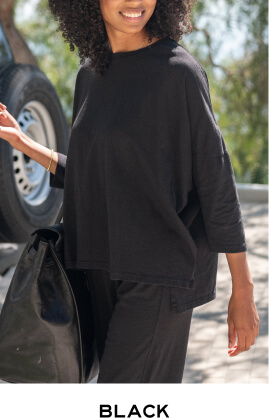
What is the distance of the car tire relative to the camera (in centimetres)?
441

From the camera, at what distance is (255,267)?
5.71 m

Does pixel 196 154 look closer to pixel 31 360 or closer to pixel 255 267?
pixel 31 360

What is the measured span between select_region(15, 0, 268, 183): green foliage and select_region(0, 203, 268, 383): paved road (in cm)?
332

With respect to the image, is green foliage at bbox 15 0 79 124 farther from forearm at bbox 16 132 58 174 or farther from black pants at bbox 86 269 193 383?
black pants at bbox 86 269 193 383

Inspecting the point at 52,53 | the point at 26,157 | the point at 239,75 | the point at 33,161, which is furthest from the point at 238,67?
the point at 26,157

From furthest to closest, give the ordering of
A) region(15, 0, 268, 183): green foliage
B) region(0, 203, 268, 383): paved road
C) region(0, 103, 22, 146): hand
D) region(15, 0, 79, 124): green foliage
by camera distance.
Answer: region(15, 0, 79, 124): green foliage → region(15, 0, 268, 183): green foliage → region(0, 203, 268, 383): paved road → region(0, 103, 22, 146): hand

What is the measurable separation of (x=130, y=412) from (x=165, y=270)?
48 centimetres

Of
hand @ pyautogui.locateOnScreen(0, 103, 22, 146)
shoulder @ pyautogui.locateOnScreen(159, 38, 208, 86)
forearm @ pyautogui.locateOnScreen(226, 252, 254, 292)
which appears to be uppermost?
shoulder @ pyautogui.locateOnScreen(159, 38, 208, 86)

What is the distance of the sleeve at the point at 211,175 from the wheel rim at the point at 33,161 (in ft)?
7.73

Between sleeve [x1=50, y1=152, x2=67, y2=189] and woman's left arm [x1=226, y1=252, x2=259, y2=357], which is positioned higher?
sleeve [x1=50, y1=152, x2=67, y2=189]

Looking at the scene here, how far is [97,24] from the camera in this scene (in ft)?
8.17

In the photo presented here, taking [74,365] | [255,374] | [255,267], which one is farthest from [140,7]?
[255,267]

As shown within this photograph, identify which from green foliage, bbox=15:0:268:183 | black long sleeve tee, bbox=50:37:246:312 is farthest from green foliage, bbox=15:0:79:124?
black long sleeve tee, bbox=50:37:246:312

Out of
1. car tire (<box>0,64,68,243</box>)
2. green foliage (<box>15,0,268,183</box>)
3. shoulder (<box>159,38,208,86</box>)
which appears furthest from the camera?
green foliage (<box>15,0,268,183</box>)
